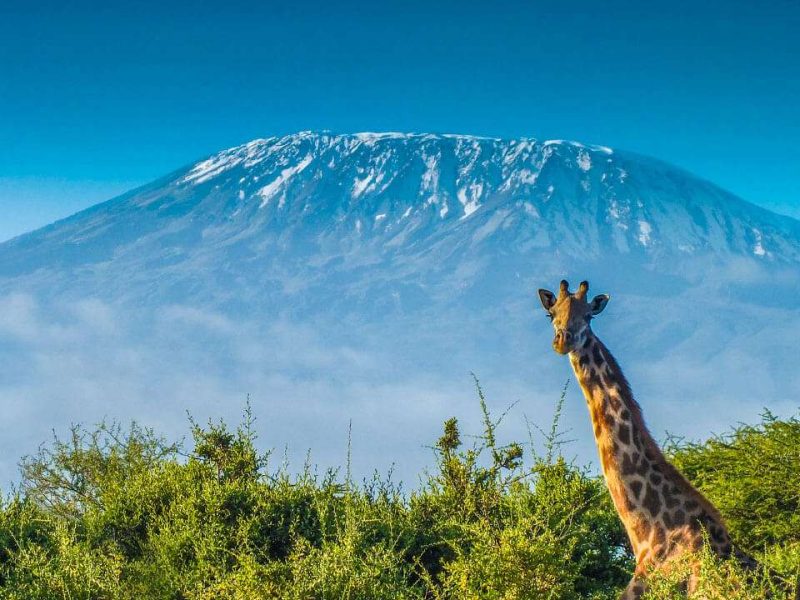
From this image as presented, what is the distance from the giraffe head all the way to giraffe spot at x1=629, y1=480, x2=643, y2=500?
5.19 feet

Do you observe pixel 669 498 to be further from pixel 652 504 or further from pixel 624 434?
pixel 624 434

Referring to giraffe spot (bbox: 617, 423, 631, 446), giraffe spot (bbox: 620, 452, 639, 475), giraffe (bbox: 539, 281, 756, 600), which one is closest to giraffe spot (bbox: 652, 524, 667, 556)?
giraffe (bbox: 539, 281, 756, 600)

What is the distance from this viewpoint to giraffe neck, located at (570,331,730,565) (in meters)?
10.7

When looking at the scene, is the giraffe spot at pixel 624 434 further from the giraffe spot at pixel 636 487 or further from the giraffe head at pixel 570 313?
the giraffe head at pixel 570 313

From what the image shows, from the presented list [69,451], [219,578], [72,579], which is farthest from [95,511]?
[69,451]

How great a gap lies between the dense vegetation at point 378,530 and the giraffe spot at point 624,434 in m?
1.40

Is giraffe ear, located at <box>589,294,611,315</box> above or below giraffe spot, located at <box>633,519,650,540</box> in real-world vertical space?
above

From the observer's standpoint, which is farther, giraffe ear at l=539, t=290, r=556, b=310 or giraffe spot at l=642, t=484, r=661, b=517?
giraffe ear at l=539, t=290, r=556, b=310

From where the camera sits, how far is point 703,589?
380 inches

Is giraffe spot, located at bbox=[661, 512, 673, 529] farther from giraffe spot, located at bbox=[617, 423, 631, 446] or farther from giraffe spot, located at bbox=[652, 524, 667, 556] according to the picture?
giraffe spot, located at bbox=[617, 423, 631, 446]

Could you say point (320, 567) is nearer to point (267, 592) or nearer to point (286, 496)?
point (267, 592)

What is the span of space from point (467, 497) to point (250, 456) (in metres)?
4.51

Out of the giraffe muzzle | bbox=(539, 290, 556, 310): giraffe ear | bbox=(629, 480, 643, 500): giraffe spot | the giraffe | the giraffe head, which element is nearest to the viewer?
the giraffe muzzle

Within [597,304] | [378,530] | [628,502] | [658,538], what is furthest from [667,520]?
[378,530]
